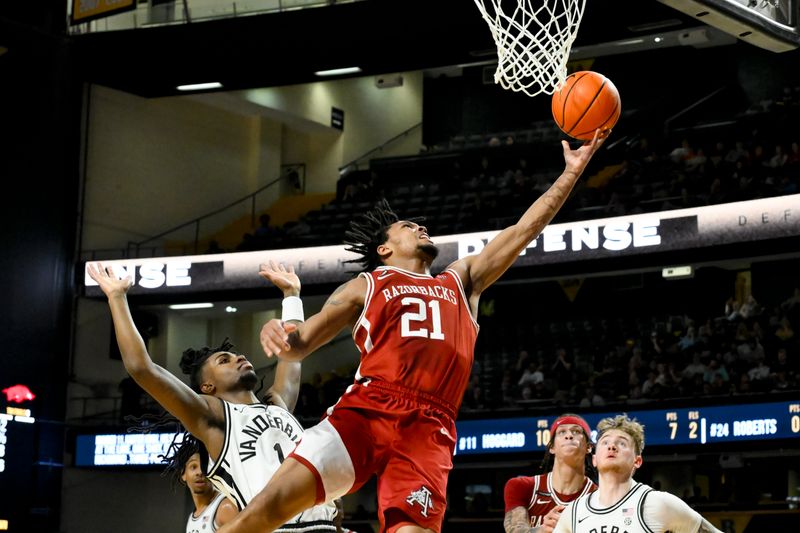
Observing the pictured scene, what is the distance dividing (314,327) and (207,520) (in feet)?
8.27

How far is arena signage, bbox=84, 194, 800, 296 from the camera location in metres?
17.7

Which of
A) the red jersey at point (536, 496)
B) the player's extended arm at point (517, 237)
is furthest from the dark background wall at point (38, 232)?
the player's extended arm at point (517, 237)

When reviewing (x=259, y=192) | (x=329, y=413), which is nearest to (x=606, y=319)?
(x=259, y=192)

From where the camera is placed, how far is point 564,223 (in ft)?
62.7

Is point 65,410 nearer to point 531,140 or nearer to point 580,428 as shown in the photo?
point 531,140

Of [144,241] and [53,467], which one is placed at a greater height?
[144,241]

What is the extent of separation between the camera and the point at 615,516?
620 centimetres

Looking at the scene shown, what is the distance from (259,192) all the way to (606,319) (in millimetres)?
8571

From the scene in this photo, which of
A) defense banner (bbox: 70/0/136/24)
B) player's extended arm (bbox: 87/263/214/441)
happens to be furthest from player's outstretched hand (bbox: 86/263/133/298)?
defense banner (bbox: 70/0/136/24)

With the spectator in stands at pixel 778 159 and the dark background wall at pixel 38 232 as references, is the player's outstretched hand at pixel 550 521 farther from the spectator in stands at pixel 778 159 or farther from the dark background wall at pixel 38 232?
the dark background wall at pixel 38 232

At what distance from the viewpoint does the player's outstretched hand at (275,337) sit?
4.86 meters

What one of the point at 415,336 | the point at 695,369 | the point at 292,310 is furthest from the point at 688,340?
the point at 415,336

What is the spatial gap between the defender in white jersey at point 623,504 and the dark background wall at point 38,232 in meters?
15.7

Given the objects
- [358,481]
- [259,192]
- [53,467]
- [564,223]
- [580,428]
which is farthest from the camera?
[259,192]
